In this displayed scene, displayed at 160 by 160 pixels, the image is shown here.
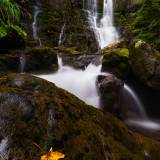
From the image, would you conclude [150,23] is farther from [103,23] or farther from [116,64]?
[103,23]

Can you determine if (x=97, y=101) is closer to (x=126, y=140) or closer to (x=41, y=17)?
(x=126, y=140)

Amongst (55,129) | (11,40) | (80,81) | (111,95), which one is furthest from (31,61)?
(55,129)

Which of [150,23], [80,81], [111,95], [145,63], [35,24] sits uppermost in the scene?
[150,23]

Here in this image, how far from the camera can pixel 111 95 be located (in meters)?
8.89

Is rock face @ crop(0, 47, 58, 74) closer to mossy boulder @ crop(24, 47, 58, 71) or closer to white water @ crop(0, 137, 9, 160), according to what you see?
mossy boulder @ crop(24, 47, 58, 71)

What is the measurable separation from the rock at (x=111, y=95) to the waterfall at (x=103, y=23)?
39.5 feet

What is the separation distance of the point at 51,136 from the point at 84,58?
9.91 meters

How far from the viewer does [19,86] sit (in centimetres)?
380

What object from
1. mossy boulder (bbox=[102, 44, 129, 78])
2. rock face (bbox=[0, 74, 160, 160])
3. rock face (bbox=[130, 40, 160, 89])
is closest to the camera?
rock face (bbox=[0, 74, 160, 160])

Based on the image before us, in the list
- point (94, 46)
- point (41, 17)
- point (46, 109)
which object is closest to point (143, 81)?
point (46, 109)

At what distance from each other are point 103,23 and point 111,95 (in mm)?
15013

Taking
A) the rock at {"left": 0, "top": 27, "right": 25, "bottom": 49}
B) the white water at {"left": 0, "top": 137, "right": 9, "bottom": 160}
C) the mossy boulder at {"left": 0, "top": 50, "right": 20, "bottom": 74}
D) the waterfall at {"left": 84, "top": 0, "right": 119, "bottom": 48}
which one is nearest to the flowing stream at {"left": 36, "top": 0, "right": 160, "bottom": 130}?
the mossy boulder at {"left": 0, "top": 50, "right": 20, "bottom": 74}

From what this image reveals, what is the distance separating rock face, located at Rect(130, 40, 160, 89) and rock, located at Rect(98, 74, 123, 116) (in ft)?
4.63

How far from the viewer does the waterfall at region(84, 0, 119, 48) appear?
71.2 feet
